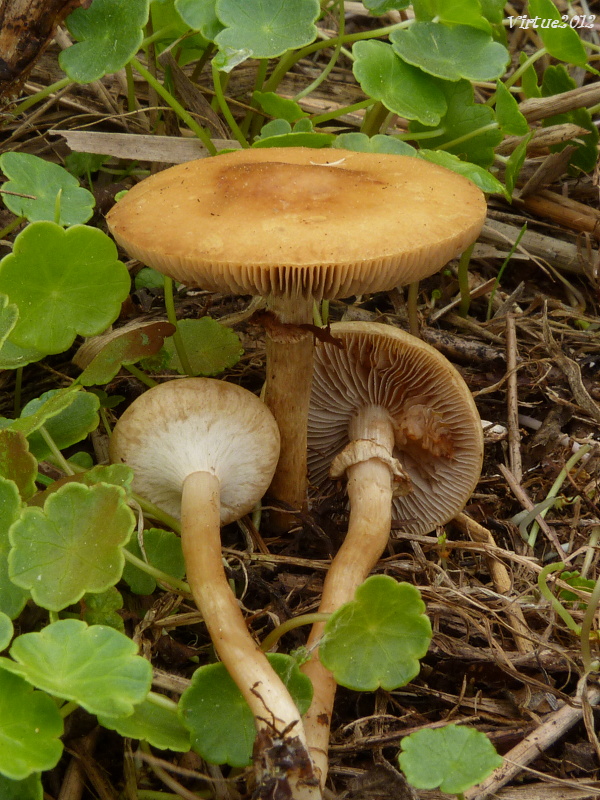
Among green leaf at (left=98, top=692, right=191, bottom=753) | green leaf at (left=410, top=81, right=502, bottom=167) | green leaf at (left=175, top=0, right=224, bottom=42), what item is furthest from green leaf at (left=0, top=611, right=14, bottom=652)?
green leaf at (left=410, top=81, right=502, bottom=167)

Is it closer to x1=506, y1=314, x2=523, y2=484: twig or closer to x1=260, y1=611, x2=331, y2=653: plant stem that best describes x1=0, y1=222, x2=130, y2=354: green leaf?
x1=260, y1=611, x2=331, y2=653: plant stem

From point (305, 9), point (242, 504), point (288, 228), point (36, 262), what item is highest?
point (305, 9)

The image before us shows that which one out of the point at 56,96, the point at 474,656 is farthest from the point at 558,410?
the point at 56,96

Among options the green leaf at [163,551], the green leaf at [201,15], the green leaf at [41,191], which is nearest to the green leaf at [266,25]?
the green leaf at [201,15]

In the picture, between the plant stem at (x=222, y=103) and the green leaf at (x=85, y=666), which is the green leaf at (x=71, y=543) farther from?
Answer: the plant stem at (x=222, y=103)

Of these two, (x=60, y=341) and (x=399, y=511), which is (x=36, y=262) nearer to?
(x=60, y=341)

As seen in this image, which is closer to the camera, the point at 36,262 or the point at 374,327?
the point at 36,262

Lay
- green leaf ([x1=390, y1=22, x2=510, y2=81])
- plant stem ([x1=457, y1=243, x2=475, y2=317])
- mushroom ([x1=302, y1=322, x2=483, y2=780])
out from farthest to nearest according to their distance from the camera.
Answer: plant stem ([x1=457, y1=243, x2=475, y2=317]) < green leaf ([x1=390, y1=22, x2=510, y2=81]) < mushroom ([x1=302, y1=322, x2=483, y2=780])
